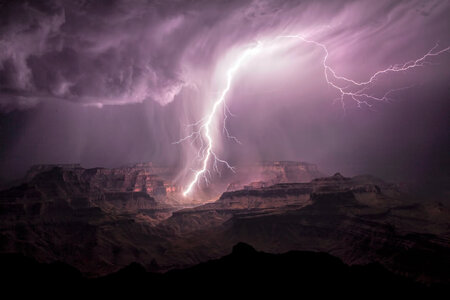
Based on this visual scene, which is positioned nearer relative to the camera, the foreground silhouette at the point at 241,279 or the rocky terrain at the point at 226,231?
the foreground silhouette at the point at 241,279

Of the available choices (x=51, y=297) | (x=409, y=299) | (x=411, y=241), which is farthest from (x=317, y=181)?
(x=51, y=297)

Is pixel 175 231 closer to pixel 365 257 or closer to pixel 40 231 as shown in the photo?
pixel 40 231

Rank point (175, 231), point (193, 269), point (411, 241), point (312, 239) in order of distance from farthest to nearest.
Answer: point (175, 231)
point (312, 239)
point (411, 241)
point (193, 269)

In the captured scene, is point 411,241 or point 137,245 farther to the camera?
point 137,245

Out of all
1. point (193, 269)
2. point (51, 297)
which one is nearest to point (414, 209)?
point (193, 269)

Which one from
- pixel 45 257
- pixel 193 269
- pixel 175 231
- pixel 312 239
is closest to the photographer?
pixel 193 269

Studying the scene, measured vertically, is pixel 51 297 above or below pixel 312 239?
above

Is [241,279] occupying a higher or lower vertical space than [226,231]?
higher

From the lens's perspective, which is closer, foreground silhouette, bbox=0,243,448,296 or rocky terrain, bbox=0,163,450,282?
foreground silhouette, bbox=0,243,448,296

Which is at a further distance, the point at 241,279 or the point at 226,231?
the point at 226,231

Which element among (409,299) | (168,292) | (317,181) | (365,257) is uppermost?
(317,181)
